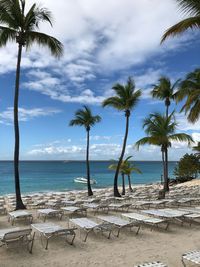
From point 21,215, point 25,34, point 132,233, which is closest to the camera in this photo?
point 132,233

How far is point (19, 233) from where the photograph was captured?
6.88 m

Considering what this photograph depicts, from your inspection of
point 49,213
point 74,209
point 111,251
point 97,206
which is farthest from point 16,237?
point 97,206

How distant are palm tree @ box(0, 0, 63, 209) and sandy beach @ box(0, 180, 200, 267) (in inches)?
279

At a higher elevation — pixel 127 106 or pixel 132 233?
pixel 127 106

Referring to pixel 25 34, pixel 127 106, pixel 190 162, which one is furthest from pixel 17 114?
pixel 190 162

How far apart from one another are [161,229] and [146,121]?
36.3ft

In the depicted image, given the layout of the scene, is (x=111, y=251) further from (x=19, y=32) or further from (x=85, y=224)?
(x=19, y=32)

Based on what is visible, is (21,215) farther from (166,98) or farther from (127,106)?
(166,98)

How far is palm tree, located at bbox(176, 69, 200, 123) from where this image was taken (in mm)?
13500

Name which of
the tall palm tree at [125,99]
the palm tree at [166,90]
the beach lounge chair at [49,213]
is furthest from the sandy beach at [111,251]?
the palm tree at [166,90]

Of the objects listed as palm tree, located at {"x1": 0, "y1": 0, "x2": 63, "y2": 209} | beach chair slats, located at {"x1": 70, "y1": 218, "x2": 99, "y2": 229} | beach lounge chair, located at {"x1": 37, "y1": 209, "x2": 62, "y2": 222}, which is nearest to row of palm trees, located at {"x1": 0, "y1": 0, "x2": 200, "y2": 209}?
palm tree, located at {"x1": 0, "y1": 0, "x2": 63, "y2": 209}

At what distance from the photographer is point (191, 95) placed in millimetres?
13430

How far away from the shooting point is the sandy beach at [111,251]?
619 centimetres

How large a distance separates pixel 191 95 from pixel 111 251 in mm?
8971
